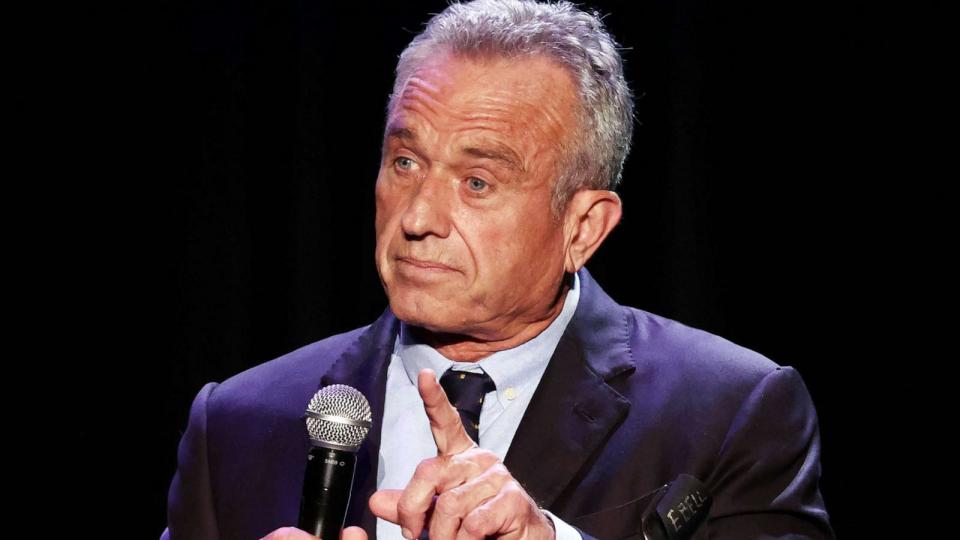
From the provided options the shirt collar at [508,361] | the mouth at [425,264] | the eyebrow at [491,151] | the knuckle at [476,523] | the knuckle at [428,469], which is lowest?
the shirt collar at [508,361]

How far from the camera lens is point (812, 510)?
1979mm

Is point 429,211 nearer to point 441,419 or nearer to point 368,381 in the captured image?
point 368,381

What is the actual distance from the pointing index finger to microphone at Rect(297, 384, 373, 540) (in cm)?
10

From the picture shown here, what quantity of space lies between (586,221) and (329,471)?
0.91 m

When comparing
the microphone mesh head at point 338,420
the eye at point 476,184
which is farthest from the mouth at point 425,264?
the microphone mesh head at point 338,420

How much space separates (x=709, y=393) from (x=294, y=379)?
82 centimetres

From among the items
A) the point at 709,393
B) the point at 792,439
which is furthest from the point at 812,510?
the point at 709,393

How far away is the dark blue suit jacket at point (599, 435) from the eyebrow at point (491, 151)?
14.6 inches

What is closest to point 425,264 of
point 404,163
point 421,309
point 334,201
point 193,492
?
point 421,309

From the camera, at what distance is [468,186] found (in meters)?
2.04

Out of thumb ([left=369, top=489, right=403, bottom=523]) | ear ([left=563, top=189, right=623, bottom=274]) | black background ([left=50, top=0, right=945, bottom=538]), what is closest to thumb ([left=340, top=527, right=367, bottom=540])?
thumb ([left=369, top=489, right=403, bottom=523])

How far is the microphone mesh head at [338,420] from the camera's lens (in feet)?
4.97

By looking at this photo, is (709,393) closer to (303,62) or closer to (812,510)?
(812,510)

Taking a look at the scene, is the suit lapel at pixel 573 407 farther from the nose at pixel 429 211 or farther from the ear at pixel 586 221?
the nose at pixel 429 211
